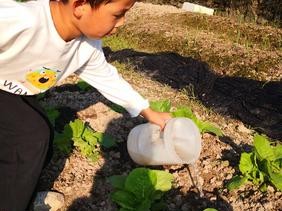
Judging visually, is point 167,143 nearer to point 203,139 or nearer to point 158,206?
point 158,206

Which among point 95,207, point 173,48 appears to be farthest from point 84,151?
point 173,48

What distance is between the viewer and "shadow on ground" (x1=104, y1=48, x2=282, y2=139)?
4.47 meters

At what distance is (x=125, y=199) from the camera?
2.68 meters

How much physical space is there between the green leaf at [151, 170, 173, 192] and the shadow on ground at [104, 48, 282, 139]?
152 centimetres

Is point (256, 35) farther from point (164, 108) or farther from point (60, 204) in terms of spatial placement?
point (60, 204)

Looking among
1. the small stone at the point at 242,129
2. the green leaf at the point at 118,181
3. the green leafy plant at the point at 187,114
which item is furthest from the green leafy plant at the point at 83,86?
the green leaf at the point at 118,181

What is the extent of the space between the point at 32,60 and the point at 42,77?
0.42 feet

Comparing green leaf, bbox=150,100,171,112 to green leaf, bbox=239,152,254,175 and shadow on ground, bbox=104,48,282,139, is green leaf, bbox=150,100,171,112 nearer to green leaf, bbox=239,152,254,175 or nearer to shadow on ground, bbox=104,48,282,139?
green leaf, bbox=239,152,254,175

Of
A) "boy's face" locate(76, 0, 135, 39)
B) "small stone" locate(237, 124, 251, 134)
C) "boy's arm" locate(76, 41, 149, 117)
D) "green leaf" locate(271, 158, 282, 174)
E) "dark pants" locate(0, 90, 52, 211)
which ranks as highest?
"boy's face" locate(76, 0, 135, 39)

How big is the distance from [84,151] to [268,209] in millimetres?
1100

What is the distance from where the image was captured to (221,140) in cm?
344

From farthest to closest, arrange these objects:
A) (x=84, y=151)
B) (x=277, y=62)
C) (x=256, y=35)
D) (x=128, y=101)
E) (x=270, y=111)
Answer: (x=256, y=35)
(x=277, y=62)
(x=270, y=111)
(x=84, y=151)
(x=128, y=101)

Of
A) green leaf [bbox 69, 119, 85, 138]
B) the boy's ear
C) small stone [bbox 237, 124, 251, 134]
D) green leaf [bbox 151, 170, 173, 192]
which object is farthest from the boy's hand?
small stone [bbox 237, 124, 251, 134]

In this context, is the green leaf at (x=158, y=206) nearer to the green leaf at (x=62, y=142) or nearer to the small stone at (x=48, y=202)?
the small stone at (x=48, y=202)
